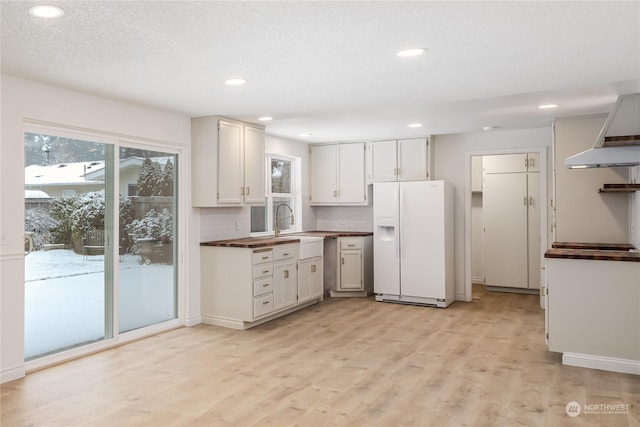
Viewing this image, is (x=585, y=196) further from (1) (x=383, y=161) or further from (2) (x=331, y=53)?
(2) (x=331, y=53)

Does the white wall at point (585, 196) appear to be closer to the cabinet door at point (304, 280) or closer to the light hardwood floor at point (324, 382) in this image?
the light hardwood floor at point (324, 382)

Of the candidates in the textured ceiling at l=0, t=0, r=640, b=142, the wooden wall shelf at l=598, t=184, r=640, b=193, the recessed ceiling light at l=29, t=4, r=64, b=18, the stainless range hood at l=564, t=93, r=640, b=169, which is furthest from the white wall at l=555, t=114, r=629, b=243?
the recessed ceiling light at l=29, t=4, r=64, b=18

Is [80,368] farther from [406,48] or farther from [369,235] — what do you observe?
[369,235]

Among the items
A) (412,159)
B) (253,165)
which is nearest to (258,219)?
(253,165)

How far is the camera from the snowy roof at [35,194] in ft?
12.0

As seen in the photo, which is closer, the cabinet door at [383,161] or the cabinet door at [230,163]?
the cabinet door at [230,163]

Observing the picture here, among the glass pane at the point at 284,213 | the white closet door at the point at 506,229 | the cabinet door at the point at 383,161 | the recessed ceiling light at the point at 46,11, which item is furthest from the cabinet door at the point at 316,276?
the recessed ceiling light at the point at 46,11

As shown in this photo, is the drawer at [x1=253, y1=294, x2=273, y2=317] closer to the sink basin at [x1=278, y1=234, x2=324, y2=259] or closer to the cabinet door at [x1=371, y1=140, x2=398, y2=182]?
the sink basin at [x1=278, y1=234, x2=324, y2=259]

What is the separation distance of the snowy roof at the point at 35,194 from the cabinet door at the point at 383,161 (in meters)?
4.32

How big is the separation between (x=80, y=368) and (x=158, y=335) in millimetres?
1028

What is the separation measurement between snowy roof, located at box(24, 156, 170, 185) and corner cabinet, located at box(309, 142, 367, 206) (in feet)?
10.9

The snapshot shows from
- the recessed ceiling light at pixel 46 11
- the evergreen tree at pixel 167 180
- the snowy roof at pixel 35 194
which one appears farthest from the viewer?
the evergreen tree at pixel 167 180

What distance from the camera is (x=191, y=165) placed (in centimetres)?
514

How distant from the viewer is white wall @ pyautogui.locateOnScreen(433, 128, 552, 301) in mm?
6160
